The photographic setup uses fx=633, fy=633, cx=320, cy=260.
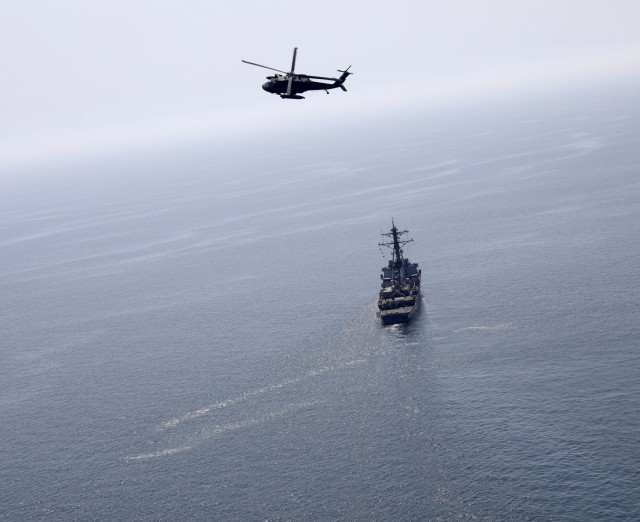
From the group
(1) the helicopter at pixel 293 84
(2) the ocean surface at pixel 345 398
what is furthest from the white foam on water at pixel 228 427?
(1) the helicopter at pixel 293 84

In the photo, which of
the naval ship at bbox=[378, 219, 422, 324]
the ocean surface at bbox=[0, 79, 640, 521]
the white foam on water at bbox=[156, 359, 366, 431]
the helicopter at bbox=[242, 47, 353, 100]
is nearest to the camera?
the helicopter at bbox=[242, 47, 353, 100]

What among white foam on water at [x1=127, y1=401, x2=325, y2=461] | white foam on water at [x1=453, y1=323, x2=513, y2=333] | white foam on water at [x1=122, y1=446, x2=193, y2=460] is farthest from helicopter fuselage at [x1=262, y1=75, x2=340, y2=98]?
white foam on water at [x1=453, y1=323, x2=513, y2=333]

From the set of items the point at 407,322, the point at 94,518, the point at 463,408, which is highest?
the point at 407,322

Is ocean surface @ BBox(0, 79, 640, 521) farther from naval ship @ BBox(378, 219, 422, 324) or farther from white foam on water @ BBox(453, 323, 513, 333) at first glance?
naval ship @ BBox(378, 219, 422, 324)

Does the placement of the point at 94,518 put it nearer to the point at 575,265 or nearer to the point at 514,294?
the point at 514,294

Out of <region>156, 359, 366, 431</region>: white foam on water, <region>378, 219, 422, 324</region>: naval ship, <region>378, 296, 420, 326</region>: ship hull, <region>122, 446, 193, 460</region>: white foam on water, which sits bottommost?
<region>122, 446, 193, 460</region>: white foam on water

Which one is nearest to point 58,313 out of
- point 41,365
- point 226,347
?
point 41,365

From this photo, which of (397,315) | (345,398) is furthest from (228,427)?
(397,315)

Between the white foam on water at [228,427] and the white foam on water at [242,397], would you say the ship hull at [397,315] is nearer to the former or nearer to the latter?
the white foam on water at [242,397]

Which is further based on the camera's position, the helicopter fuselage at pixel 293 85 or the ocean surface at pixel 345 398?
the ocean surface at pixel 345 398
